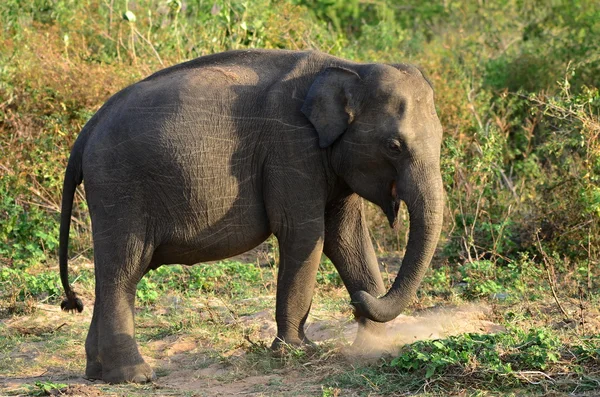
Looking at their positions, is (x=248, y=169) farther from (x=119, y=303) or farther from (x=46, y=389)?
(x=46, y=389)

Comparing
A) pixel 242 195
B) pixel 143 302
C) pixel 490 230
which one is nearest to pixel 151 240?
pixel 242 195

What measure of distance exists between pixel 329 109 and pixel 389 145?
450 millimetres

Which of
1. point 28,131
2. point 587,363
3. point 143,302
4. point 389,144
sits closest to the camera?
point 587,363

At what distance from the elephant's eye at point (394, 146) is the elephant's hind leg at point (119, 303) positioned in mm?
1638

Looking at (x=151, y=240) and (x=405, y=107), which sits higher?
(x=405, y=107)

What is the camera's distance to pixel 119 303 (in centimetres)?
681

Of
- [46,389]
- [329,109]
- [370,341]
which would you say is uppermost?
[329,109]

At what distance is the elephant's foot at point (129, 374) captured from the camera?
6.71 m

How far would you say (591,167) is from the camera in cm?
970

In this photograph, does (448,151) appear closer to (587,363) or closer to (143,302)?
(143,302)

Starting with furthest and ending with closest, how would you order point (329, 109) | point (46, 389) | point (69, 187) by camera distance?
point (69, 187) < point (329, 109) < point (46, 389)

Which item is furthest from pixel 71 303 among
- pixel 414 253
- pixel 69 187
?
pixel 414 253

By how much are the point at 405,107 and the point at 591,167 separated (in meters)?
3.63

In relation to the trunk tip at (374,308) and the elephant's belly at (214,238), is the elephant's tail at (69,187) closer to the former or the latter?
the elephant's belly at (214,238)
